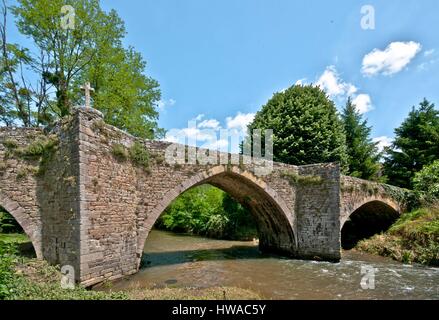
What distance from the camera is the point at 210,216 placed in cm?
1948

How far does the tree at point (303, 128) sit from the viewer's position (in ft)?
56.2

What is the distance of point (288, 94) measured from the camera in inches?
754

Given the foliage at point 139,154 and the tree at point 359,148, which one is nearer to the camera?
the foliage at point 139,154

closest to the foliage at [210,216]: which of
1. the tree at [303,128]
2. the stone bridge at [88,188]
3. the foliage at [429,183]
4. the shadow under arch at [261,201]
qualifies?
the shadow under arch at [261,201]

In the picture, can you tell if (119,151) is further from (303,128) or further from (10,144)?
(303,128)

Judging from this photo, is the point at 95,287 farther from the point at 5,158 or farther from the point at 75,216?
the point at 5,158

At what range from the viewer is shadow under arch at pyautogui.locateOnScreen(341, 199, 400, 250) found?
16031 mm

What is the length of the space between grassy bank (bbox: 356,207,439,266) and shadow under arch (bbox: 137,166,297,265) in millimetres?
4939

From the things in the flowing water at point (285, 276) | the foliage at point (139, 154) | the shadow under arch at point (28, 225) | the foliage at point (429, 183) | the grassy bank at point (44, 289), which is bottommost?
the flowing water at point (285, 276)

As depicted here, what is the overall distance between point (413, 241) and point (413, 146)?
13.4 metres

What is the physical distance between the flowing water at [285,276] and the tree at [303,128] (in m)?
6.70

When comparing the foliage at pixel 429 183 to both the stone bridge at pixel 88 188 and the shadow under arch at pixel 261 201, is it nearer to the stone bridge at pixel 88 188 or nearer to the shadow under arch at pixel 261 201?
the shadow under arch at pixel 261 201

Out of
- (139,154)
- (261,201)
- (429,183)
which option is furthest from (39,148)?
(429,183)
